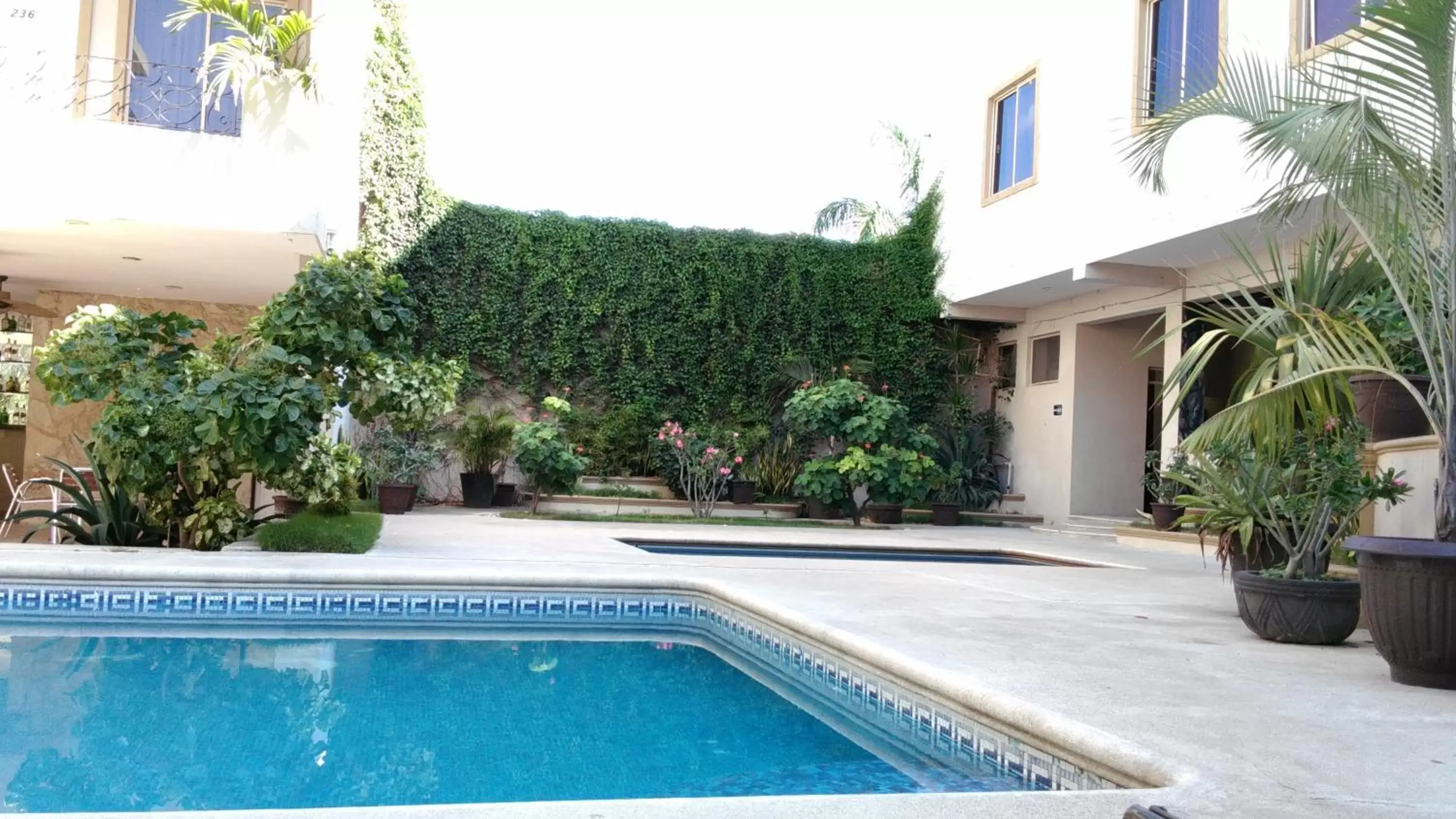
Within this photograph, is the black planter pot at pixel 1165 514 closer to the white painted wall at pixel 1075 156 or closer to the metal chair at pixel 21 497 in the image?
the white painted wall at pixel 1075 156

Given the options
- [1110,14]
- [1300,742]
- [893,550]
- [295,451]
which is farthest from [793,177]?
[1300,742]

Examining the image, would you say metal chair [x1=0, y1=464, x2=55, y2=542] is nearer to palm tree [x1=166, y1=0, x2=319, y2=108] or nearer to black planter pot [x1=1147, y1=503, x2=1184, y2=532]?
palm tree [x1=166, y1=0, x2=319, y2=108]

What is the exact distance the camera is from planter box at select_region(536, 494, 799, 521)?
13.5 m

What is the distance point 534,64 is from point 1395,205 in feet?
68.5

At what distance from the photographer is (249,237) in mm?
9242

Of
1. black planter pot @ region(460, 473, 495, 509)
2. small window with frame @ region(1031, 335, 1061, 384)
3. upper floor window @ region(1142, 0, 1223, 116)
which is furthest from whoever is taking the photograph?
small window with frame @ region(1031, 335, 1061, 384)

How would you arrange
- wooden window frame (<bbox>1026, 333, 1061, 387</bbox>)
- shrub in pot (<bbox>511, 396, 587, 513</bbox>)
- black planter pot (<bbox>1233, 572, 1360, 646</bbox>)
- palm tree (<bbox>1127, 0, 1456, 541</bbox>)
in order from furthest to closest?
wooden window frame (<bbox>1026, 333, 1061, 387</bbox>) → shrub in pot (<bbox>511, 396, 587, 513</bbox>) → black planter pot (<bbox>1233, 572, 1360, 646</bbox>) → palm tree (<bbox>1127, 0, 1456, 541</bbox>)

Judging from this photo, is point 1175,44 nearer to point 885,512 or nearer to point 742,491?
point 885,512

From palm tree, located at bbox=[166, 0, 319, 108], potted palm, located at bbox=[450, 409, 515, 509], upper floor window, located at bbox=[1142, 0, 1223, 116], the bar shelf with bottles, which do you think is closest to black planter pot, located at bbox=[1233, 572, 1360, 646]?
upper floor window, located at bbox=[1142, 0, 1223, 116]

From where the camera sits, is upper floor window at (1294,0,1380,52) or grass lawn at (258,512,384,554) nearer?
grass lawn at (258,512,384,554)

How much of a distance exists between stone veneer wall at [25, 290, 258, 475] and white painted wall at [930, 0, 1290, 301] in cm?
910

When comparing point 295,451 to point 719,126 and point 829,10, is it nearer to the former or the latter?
point 829,10

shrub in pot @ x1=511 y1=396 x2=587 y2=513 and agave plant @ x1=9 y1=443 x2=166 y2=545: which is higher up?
shrub in pot @ x1=511 y1=396 x2=587 y2=513

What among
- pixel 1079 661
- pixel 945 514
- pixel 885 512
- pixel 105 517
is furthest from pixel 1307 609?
pixel 945 514
